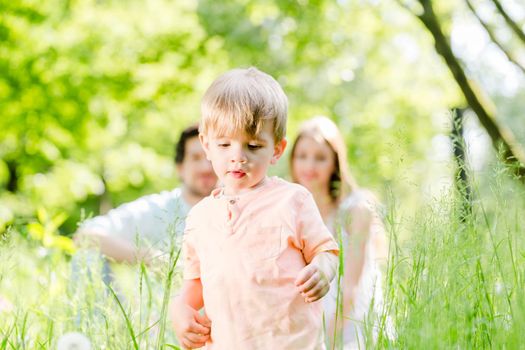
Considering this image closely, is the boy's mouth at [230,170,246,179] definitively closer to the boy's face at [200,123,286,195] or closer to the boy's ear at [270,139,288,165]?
the boy's face at [200,123,286,195]

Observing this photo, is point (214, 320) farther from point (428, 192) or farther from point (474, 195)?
point (474, 195)

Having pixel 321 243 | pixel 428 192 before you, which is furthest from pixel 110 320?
pixel 428 192

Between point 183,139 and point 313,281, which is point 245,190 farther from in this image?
point 183,139

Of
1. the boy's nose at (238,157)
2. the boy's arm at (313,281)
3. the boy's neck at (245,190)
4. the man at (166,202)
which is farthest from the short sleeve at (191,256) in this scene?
the man at (166,202)

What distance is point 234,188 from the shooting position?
81.4 inches

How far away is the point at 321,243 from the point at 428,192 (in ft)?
1.34

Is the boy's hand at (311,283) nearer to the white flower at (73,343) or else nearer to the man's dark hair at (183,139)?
the white flower at (73,343)

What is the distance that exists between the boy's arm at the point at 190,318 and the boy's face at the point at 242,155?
0.33m

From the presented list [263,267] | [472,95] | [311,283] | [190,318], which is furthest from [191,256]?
[472,95]

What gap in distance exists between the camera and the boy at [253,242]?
192 centimetres

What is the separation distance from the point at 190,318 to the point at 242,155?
457 millimetres

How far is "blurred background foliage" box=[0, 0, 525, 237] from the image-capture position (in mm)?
11156

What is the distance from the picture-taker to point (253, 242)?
1.96 meters

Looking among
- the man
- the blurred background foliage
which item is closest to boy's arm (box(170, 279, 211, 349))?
the man
